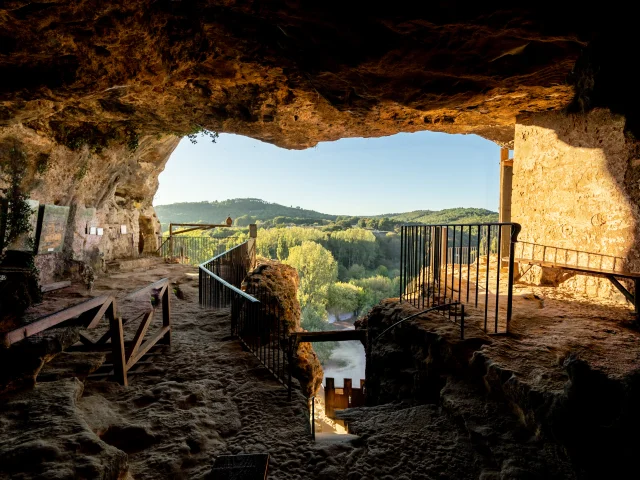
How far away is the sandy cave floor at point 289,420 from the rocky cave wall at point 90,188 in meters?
6.25

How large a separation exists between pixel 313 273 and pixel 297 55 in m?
34.6

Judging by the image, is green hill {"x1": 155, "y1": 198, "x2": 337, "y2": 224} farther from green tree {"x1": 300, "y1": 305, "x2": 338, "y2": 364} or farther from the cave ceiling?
the cave ceiling

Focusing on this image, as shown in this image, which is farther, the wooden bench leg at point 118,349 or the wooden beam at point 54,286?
the wooden beam at point 54,286

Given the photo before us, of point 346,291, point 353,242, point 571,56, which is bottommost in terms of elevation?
point 346,291

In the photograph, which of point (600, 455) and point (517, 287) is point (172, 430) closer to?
point (600, 455)

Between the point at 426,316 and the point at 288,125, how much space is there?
5.77 metres

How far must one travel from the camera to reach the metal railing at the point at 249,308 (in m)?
4.36

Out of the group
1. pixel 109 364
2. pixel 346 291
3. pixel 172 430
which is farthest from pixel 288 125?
pixel 346 291

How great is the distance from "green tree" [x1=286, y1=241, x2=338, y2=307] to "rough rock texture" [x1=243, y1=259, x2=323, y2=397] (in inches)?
1077

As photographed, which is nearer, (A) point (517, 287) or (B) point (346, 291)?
(A) point (517, 287)

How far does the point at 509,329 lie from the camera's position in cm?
365

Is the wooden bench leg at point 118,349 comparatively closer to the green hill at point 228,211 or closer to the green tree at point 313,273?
the green tree at point 313,273

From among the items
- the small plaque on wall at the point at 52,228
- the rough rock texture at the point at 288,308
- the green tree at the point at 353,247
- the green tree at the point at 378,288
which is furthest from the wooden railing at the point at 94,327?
the green tree at the point at 353,247

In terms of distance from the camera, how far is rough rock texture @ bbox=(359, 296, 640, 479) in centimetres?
188
